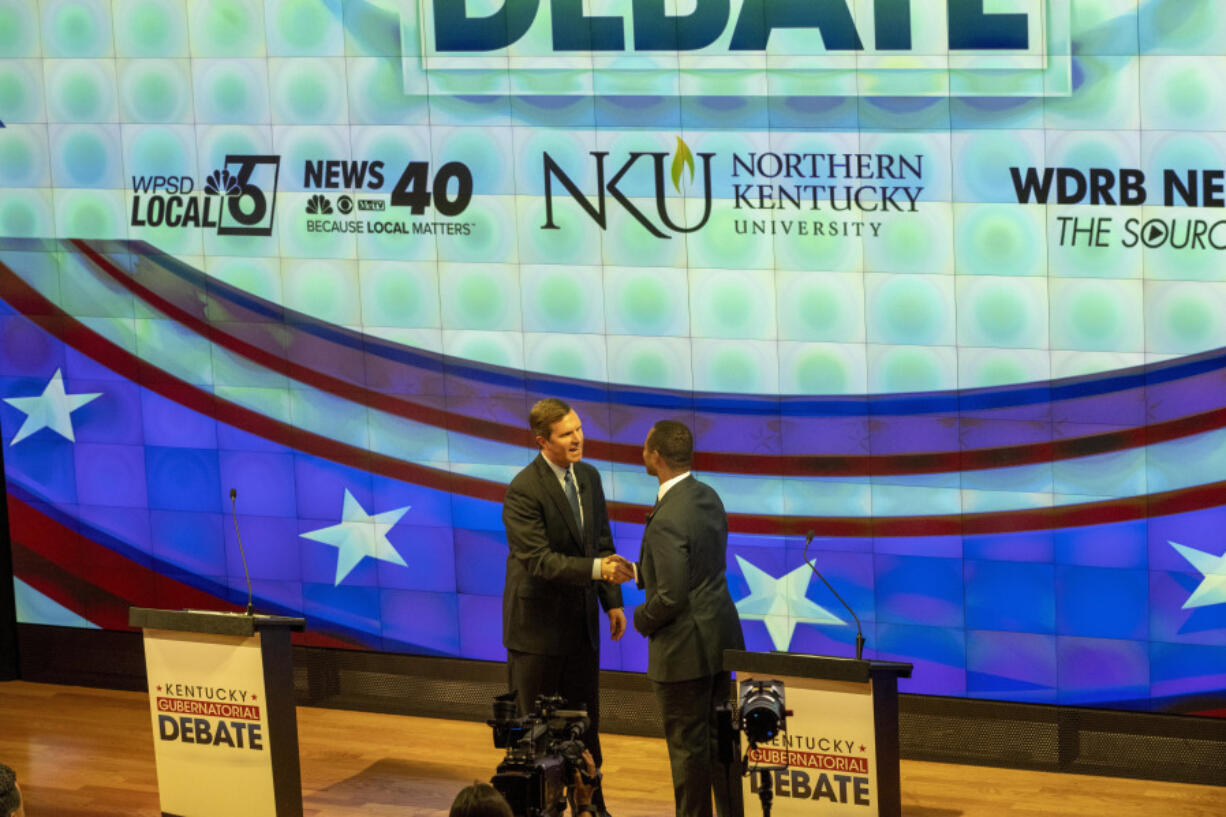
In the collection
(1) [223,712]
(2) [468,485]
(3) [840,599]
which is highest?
(2) [468,485]

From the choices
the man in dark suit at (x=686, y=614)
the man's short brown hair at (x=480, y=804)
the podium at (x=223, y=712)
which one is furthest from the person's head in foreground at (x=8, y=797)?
the man in dark suit at (x=686, y=614)

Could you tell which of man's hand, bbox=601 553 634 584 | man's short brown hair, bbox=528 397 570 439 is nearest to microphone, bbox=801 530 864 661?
man's hand, bbox=601 553 634 584

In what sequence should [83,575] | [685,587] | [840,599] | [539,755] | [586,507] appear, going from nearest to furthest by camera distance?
1. [539,755]
2. [685,587]
3. [586,507]
4. [840,599]
5. [83,575]

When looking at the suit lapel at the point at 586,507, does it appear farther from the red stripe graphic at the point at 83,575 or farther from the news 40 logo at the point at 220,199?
the red stripe graphic at the point at 83,575

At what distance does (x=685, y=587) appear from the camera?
552 cm

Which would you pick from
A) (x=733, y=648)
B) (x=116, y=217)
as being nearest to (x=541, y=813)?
(x=733, y=648)

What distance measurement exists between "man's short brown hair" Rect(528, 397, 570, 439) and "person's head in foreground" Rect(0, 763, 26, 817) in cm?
248

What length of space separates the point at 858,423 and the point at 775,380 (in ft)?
1.13

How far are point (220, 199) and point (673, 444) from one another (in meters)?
2.73

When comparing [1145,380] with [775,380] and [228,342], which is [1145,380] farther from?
[228,342]

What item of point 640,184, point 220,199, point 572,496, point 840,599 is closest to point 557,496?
point 572,496

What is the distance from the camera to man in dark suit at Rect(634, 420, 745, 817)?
5.51 meters

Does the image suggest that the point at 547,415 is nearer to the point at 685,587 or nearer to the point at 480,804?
the point at 685,587

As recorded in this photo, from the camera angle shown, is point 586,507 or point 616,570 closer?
point 616,570
